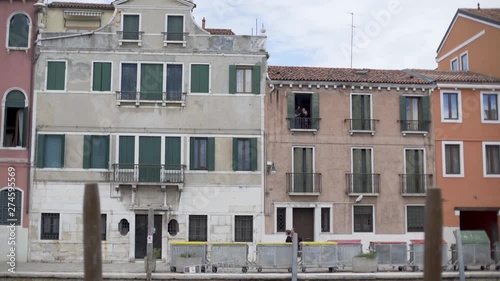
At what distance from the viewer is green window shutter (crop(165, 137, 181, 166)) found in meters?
29.2

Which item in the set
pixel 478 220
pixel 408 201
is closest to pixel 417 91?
pixel 408 201

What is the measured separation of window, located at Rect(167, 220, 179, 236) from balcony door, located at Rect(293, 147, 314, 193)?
5565 mm

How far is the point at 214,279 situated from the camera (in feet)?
69.3

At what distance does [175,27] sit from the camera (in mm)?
29859

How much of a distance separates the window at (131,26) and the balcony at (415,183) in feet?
46.1

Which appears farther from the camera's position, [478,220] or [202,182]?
[478,220]

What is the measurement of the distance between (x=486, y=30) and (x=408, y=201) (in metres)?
10.3

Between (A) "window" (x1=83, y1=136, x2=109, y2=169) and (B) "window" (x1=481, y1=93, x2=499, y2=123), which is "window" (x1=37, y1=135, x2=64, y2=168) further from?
(B) "window" (x1=481, y1=93, x2=499, y2=123)

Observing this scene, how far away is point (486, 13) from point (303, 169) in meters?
13.9

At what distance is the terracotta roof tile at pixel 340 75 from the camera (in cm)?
3044

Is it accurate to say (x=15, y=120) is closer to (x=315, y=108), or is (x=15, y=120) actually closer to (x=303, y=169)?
(x=303, y=169)

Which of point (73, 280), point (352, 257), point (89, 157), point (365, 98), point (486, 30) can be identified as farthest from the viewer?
point (486, 30)

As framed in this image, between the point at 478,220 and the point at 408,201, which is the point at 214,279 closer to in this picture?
the point at 408,201

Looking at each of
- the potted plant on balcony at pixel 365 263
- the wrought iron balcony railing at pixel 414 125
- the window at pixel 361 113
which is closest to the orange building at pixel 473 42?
the wrought iron balcony railing at pixel 414 125
